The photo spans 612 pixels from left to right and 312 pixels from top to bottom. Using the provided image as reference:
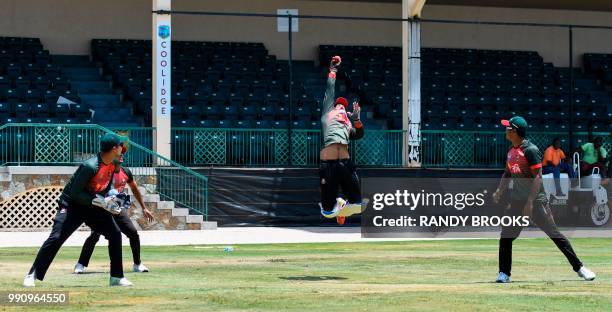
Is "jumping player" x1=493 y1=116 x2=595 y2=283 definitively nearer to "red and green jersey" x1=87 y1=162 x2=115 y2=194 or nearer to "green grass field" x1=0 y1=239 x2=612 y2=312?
"green grass field" x1=0 y1=239 x2=612 y2=312

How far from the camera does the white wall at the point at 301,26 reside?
4009 centimetres

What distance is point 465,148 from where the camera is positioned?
34469mm

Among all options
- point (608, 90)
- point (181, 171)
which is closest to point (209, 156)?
point (181, 171)

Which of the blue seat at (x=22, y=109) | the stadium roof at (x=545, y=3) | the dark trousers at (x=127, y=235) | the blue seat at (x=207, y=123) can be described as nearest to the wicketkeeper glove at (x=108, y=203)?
the dark trousers at (x=127, y=235)

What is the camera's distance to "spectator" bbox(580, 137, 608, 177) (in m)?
33.0

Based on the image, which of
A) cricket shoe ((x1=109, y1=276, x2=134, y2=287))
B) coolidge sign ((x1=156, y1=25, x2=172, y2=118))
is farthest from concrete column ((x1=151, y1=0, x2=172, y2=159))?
cricket shoe ((x1=109, y1=276, x2=134, y2=287))

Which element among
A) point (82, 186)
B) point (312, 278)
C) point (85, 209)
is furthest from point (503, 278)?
point (82, 186)

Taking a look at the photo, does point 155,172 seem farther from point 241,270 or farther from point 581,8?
point 581,8

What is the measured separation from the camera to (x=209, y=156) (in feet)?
106

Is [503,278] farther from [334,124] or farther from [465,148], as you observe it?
[465,148]

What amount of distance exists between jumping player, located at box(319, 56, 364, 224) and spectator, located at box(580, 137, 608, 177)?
14931 millimetres

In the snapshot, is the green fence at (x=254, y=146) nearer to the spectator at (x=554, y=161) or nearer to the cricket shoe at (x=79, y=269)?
the spectator at (x=554, y=161)

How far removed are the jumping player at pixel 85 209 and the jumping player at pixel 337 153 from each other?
15.3ft

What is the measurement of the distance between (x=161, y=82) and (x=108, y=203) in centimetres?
1846
